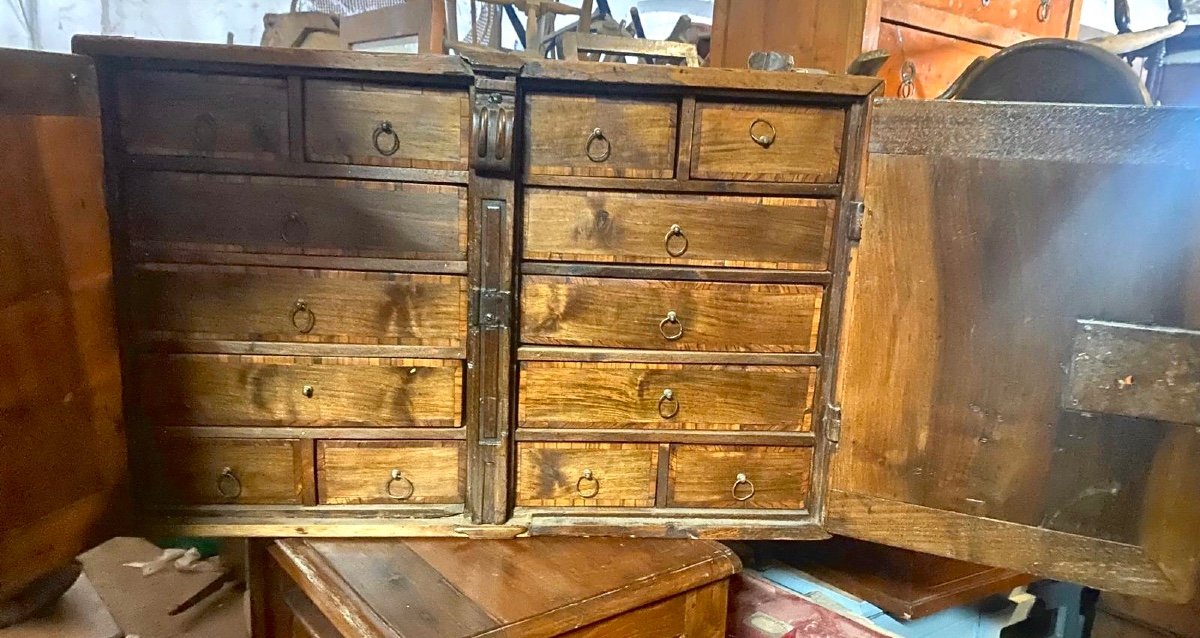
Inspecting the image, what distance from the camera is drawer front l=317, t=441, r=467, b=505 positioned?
131cm

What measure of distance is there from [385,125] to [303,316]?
32 centimetres

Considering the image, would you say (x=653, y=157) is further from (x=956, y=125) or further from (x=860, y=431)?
(x=860, y=431)

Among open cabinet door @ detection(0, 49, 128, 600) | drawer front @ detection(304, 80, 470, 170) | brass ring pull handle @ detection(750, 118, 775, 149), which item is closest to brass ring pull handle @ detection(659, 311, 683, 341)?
brass ring pull handle @ detection(750, 118, 775, 149)

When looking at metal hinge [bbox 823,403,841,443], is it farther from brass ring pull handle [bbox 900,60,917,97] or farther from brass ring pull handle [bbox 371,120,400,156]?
brass ring pull handle [bbox 371,120,400,156]

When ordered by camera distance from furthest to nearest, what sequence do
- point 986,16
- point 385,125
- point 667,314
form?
point 986,16 → point 667,314 → point 385,125

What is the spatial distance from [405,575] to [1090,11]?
12.5 ft

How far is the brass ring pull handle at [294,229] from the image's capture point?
120cm

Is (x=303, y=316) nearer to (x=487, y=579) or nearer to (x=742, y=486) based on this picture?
(x=487, y=579)

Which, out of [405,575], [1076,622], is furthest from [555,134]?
[1076,622]

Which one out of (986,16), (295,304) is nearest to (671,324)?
(295,304)

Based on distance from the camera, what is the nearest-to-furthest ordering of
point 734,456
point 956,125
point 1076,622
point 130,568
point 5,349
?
point 5,349, point 956,125, point 734,456, point 1076,622, point 130,568

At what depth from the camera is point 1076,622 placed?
183 cm

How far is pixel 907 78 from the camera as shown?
1.62 m

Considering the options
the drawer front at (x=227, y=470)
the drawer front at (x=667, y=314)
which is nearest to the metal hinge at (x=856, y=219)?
the drawer front at (x=667, y=314)
